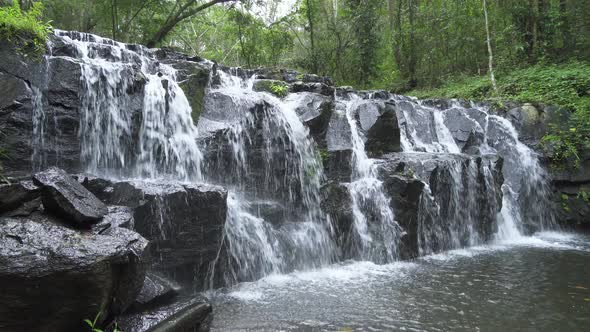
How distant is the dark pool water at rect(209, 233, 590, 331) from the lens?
495cm

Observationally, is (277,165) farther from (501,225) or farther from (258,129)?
(501,225)

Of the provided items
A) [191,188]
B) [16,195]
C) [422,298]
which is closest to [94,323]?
[16,195]

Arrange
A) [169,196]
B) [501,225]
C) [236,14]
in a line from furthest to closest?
[236,14]
[501,225]
[169,196]

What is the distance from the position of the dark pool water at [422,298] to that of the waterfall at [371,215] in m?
0.44

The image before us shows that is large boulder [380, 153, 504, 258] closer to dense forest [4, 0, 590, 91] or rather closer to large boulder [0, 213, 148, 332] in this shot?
large boulder [0, 213, 148, 332]

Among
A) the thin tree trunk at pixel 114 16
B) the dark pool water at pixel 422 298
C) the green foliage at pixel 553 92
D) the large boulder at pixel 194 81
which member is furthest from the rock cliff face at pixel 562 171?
the thin tree trunk at pixel 114 16

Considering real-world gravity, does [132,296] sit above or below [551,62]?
below

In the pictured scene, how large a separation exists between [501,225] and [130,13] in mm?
16497

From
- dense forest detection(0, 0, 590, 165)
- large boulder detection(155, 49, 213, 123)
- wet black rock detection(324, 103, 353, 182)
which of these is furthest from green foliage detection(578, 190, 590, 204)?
large boulder detection(155, 49, 213, 123)

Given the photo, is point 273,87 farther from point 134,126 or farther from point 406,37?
point 406,37

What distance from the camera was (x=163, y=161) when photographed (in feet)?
24.7

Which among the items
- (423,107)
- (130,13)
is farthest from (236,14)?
(423,107)

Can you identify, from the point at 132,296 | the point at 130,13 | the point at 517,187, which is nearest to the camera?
the point at 132,296

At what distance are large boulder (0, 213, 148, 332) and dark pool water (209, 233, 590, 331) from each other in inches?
54.6
